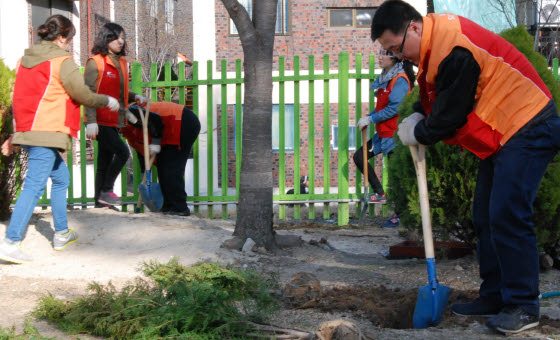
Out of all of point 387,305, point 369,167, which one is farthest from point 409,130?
point 369,167

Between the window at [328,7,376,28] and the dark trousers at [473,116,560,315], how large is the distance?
50.6ft

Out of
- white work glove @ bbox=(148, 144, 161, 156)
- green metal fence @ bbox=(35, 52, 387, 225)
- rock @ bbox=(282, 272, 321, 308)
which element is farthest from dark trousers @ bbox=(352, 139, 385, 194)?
rock @ bbox=(282, 272, 321, 308)

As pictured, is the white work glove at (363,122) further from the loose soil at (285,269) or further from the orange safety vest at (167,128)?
the orange safety vest at (167,128)

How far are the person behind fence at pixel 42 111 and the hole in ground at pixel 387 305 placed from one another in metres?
2.43

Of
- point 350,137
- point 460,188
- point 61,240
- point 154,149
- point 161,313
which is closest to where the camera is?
point 161,313

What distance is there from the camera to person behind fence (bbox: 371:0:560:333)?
9.43 feet

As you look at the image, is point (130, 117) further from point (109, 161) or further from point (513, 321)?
point (513, 321)

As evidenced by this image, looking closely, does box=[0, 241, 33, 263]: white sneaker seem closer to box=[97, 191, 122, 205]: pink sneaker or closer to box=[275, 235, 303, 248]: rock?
box=[275, 235, 303, 248]: rock

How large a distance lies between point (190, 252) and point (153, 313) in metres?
2.00

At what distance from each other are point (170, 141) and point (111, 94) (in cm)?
85

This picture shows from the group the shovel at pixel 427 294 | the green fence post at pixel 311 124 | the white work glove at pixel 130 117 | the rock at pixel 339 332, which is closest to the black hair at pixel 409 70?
the green fence post at pixel 311 124

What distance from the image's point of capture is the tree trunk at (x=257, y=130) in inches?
199

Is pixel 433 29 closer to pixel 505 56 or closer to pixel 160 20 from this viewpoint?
pixel 505 56

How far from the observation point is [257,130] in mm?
5086
